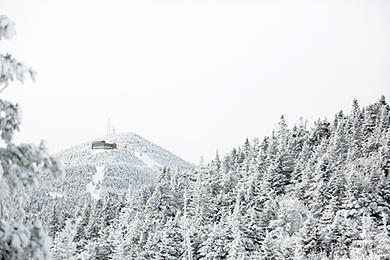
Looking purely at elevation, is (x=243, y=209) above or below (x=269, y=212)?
above

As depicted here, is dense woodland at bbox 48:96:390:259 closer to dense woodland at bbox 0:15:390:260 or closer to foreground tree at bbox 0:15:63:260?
dense woodland at bbox 0:15:390:260

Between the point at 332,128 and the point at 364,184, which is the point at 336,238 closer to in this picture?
the point at 364,184

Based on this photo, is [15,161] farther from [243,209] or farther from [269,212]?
[243,209]

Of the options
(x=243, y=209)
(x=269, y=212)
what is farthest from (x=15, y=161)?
(x=243, y=209)

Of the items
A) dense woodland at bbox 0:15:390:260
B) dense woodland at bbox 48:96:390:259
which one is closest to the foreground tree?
dense woodland at bbox 0:15:390:260

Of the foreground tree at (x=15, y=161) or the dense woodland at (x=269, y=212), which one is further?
the dense woodland at (x=269, y=212)

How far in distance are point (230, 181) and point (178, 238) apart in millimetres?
21297

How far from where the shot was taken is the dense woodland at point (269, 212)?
29406mm

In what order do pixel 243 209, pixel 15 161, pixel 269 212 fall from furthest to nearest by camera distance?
1. pixel 243 209
2. pixel 269 212
3. pixel 15 161

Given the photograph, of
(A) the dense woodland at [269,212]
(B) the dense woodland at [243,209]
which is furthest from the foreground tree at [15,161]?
(A) the dense woodland at [269,212]

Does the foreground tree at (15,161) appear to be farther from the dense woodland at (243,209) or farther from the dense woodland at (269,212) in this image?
the dense woodland at (269,212)

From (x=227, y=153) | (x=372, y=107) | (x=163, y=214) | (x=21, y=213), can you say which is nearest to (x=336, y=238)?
(x=163, y=214)

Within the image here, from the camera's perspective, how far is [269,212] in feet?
129

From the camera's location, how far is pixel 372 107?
2616 inches
